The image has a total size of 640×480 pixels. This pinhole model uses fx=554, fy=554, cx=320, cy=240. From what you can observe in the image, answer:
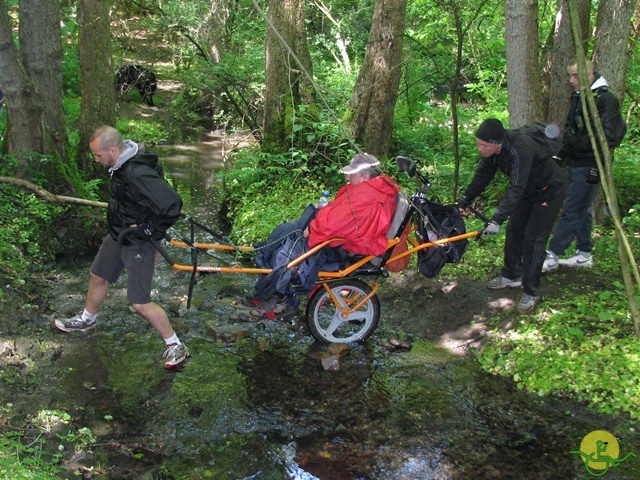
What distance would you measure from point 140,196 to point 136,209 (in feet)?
0.59

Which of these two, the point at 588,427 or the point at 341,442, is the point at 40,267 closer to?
the point at 341,442

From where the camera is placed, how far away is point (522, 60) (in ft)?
24.6

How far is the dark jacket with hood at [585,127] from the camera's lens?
5.95 m

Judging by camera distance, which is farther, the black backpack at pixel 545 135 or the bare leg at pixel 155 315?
the black backpack at pixel 545 135

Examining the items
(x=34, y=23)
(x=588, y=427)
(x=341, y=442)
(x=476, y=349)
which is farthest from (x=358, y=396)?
(x=34, y=23)

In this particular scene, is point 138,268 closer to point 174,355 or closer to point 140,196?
point 140,196

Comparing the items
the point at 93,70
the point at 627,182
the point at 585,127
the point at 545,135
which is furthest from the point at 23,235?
the point at 627,182

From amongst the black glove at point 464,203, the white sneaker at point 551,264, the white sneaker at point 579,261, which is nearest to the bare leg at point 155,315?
the black glove at point 464,203

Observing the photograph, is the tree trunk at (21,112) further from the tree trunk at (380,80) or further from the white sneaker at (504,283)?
the white sneaker at (504,283)

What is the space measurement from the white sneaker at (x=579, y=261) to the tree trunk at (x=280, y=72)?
5680 millimetres

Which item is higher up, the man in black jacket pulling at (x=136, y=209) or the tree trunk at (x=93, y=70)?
the tree trunk at (x=93, y=70)

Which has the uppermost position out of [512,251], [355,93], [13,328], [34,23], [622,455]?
[34,23]

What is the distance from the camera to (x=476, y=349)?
5.99 meters

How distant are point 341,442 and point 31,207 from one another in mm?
5620
